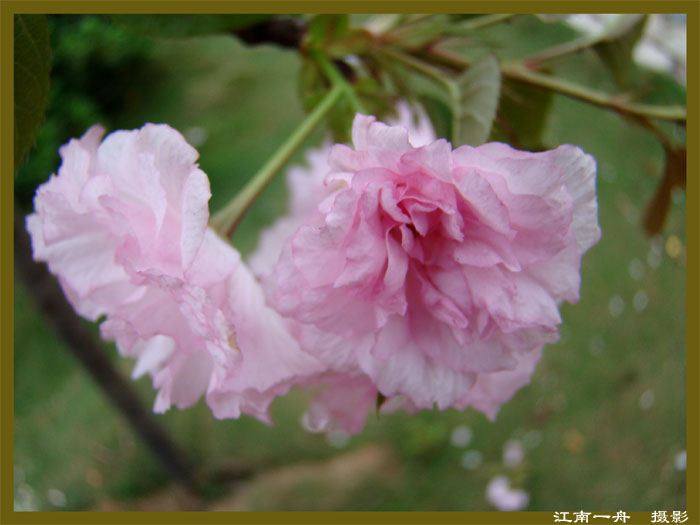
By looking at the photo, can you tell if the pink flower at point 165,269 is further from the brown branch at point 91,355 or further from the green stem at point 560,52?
the brown branch at point 91,355

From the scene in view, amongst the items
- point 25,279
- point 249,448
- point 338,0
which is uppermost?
point 338,0

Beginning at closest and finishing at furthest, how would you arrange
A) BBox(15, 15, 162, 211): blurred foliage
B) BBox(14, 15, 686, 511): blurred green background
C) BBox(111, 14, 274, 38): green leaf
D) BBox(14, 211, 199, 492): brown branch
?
BBox(111, 14, 274, 38): green leaf < BBox(14, 211, 199, 492): brown branch < BBox(14, 15, 686, 511): blurred green background < BBox(15, 15, 162, 211): blurred foliage

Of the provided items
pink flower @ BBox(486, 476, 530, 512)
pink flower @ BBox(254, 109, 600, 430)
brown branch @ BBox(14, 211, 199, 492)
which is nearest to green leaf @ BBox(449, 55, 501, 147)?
pink flower @ BBox(254, 109, 600, 430)

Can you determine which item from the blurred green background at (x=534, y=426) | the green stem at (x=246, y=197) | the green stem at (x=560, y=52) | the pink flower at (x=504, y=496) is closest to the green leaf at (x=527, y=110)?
the green stem at (x=560, y=52)

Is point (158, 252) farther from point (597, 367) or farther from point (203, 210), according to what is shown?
point (597, 367)

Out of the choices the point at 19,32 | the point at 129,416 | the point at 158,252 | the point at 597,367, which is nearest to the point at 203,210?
the point at 158,252

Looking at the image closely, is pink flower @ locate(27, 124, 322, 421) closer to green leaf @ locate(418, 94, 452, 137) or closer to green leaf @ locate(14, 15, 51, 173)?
green leaf @ locate(14, 15, 51, 173)

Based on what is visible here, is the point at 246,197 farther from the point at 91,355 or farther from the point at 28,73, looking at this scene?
the point at 91,355
